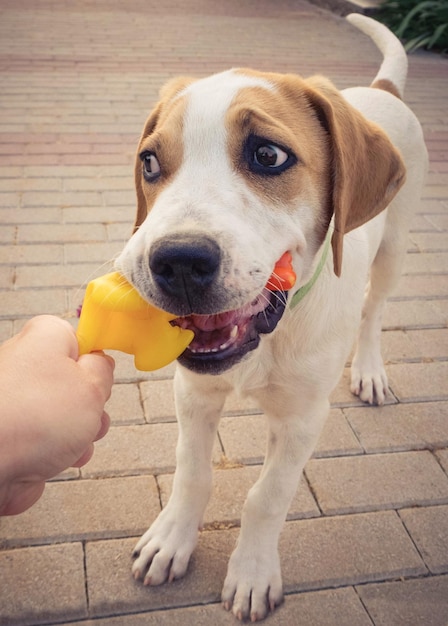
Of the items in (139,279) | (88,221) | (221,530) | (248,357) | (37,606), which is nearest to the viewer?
(139,279)

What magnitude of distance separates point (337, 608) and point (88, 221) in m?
→ 3.41

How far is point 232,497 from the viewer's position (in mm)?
2963

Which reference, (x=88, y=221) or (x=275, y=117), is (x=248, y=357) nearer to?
(x=275, y=117)

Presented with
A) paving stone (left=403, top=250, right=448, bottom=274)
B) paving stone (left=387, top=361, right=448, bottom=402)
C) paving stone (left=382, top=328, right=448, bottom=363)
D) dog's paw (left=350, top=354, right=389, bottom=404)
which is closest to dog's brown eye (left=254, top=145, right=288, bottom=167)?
dog's paw (left=350, top=354, right=389, bottom=404)

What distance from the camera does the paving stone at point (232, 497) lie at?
2.88m

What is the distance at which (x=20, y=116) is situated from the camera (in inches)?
269

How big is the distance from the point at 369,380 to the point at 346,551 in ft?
3.46

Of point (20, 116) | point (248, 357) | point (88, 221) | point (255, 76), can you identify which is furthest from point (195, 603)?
point (20, 116)

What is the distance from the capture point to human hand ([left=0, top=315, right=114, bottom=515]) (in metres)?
1.63

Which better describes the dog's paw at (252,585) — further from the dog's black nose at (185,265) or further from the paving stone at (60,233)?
the paving stone at (60,233)

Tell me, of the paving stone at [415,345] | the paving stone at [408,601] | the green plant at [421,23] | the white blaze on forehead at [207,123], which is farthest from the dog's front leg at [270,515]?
the green plant at [421,23]

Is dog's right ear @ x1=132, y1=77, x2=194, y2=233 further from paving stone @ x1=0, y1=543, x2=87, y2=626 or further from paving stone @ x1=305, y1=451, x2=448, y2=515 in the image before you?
paving stone @ x1=305, y1=451, x2=448, y2=515

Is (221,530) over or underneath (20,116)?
over

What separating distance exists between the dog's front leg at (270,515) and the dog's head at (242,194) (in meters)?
0.59
